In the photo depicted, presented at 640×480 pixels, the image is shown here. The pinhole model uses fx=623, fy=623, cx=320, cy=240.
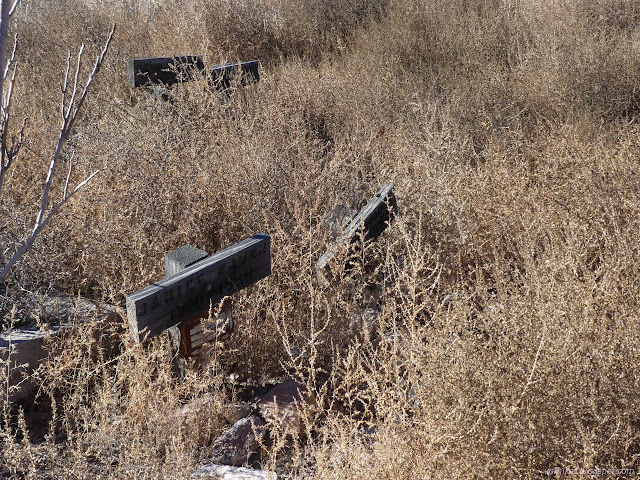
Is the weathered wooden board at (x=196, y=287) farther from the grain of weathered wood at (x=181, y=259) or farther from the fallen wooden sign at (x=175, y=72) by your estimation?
the fallen wooden sign at (x=175, y=72)

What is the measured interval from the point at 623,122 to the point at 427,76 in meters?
2.11

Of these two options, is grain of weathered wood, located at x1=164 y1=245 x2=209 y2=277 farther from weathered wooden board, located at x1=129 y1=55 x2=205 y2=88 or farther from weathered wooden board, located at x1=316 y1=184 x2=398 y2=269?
weathered wooden board, located at x1=129 y1=55 x2=205 y2=88

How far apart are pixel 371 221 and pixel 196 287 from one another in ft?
4.32

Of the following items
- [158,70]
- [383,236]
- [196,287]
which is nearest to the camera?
[196,287]

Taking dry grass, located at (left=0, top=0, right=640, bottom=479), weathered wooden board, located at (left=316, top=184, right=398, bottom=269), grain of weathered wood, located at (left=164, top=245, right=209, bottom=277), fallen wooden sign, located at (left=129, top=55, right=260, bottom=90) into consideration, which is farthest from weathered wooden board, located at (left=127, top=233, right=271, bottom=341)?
fallen wooden sign, located at (left=129, top=55, right=260, bottom=90)

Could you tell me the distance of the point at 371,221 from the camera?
3775 millimetres

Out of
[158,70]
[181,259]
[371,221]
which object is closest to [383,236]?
[371,221]

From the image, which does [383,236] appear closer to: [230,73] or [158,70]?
[230,73]

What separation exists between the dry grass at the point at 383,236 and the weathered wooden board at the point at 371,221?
0.36ft

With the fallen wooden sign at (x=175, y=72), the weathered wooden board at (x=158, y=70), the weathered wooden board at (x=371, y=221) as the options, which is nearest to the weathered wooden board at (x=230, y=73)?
the fallen wooden sign at (x=175, y=72)

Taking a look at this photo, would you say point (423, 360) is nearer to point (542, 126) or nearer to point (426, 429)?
point (426, 429)

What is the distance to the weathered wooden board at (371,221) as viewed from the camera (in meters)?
3.48

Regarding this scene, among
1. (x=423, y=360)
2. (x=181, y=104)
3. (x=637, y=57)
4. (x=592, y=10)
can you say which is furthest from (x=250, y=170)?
(x=592, y=10)

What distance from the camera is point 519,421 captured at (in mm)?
2109
